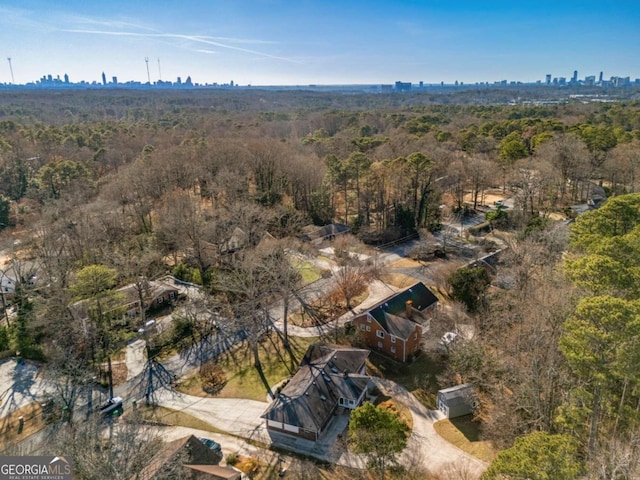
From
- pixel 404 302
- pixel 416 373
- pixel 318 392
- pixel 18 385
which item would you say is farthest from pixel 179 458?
pixel 404 302

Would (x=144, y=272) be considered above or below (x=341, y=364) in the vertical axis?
above

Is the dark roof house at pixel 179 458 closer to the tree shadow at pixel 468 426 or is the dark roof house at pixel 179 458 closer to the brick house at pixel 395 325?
the tree shadow at pixel 468 426

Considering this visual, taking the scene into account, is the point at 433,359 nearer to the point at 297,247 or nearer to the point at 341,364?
the point at 341,364

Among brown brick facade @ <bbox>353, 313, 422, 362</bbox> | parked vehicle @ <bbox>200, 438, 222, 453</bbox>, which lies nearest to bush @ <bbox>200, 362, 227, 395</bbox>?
parked vehicle @ <bbox>200, 438, 222, 453</bbox>

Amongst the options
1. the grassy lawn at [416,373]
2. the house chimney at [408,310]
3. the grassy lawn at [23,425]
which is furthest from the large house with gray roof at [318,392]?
the grassy lawn at [23,425]

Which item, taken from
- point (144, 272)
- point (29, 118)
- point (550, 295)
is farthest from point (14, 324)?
point (29, 118)

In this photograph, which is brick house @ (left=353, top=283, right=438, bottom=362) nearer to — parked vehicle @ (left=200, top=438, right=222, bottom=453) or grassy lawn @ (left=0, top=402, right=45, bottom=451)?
parked vehicle @ (left=200, top=438, right=222, bottom=453)
